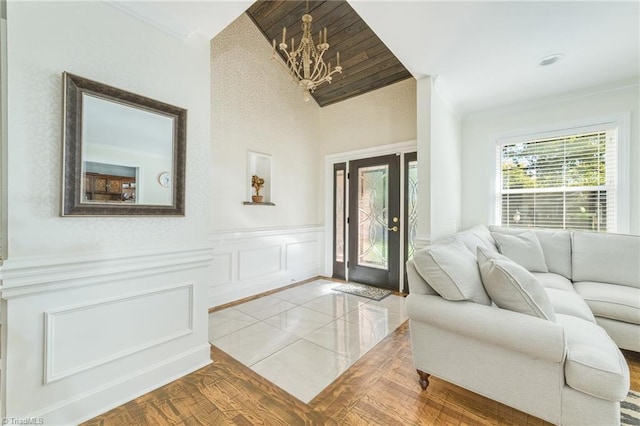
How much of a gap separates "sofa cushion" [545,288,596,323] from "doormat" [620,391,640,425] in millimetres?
462

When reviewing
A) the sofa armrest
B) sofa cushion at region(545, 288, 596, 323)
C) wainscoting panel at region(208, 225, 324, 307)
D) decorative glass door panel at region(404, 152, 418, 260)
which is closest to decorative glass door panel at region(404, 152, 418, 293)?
decorative glass door panel at region(404, 152, 418, 260)

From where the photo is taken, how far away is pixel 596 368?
123 cm

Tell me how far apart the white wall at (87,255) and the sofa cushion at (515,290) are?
2017 millimetres

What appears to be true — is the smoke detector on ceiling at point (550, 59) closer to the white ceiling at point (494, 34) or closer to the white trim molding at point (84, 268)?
the white ceiling at point (494, 34)

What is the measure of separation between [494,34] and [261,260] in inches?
137

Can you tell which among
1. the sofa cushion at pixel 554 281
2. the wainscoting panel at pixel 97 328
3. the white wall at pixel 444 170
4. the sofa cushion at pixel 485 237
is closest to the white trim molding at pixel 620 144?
the sofa cushion at pixel 554 281

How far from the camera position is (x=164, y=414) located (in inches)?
61.9

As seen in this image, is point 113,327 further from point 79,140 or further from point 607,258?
point 607,258

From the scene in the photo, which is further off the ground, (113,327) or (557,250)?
(557,250)

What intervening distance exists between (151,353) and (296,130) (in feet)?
11.6

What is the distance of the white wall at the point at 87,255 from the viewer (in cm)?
136

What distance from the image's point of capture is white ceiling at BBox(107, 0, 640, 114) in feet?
5.97

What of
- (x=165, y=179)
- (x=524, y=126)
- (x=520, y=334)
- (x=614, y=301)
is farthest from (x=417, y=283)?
(x=524, y=126)

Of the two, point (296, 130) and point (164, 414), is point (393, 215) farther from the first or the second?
point (164, 414)
